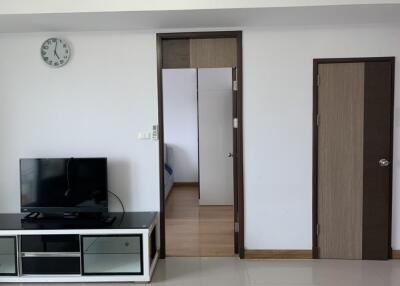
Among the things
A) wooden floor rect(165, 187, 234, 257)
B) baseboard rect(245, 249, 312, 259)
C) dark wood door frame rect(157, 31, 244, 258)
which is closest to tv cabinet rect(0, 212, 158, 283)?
dark wood door frame rect(157, 31, 244, 258)

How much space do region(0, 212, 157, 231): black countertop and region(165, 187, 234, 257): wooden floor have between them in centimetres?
63

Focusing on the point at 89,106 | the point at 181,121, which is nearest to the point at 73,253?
the point at 89,106

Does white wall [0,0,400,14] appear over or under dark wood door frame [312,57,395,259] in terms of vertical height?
over

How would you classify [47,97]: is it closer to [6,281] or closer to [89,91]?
[89,91]

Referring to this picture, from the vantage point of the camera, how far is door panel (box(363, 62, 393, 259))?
3.44 metres

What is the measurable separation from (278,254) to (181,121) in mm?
4078

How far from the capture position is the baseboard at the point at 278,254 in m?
3.61

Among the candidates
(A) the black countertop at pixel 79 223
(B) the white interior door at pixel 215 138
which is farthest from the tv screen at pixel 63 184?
(B) the white interior door at pixel 215 138

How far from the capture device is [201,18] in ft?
10.4

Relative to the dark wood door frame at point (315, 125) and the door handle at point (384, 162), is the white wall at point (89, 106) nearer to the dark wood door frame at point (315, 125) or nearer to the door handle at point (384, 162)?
the dark wood door frame at point (315, 125)

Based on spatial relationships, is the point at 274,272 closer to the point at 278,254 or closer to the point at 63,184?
the point at 278,254

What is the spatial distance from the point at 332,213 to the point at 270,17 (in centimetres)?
194

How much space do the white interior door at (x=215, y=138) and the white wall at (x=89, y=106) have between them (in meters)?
2.15

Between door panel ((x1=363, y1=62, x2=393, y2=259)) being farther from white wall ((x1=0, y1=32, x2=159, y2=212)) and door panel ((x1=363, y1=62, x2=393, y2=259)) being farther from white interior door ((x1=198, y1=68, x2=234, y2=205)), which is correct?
white interior door ((x1=198, y1=68, x2=234, y2=205))
